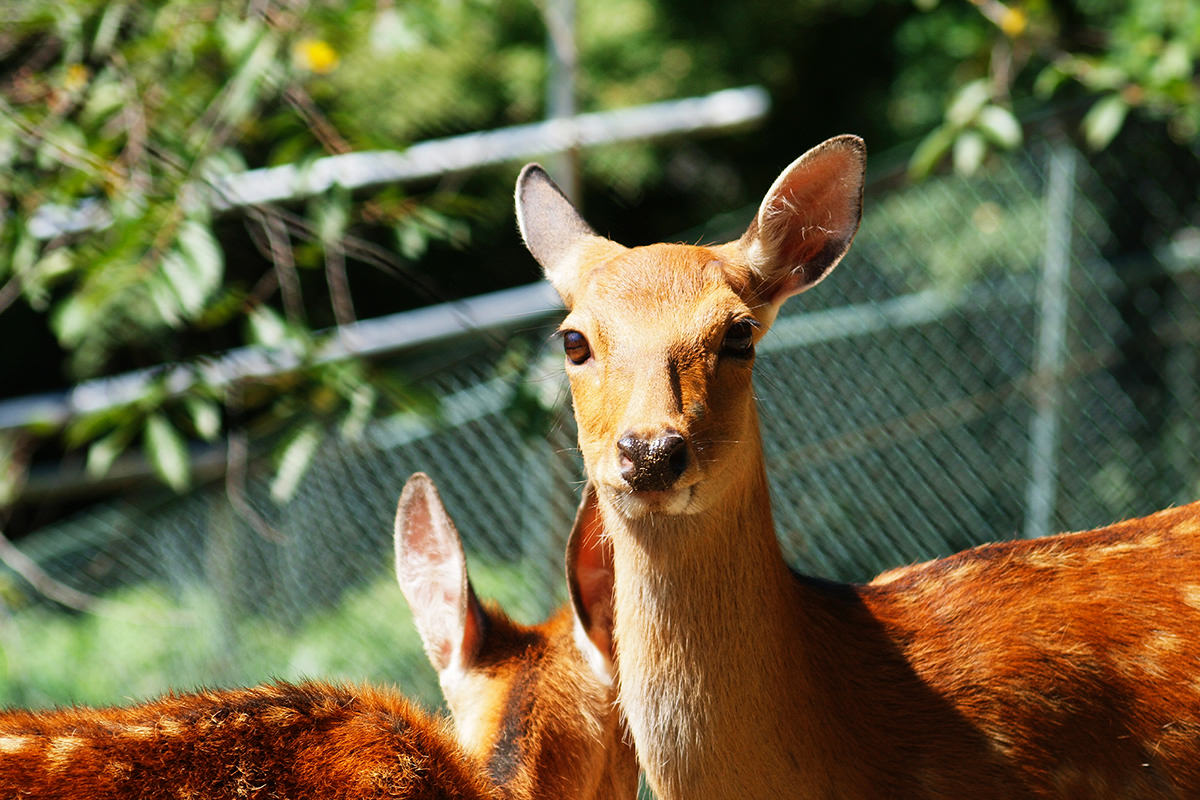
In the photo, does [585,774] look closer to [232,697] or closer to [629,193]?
[232,697]

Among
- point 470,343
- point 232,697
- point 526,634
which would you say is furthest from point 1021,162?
point 232,697

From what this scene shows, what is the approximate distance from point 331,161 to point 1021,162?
2693 mm

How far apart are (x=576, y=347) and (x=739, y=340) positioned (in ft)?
1.13

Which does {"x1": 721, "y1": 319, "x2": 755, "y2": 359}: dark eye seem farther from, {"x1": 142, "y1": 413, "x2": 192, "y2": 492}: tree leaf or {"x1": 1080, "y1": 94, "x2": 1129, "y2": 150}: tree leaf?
{"x1": 1080, "y1": 94, "x2": 1129, "y2": 150}: tree leaf

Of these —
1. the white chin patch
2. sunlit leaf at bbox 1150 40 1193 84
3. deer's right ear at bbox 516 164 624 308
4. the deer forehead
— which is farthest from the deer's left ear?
sunlit leaf at bbox 1150 40 1193 84

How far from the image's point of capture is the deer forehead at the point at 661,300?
2.58m

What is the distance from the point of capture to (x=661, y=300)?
2.65 m

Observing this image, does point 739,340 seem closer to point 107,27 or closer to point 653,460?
point 653,460

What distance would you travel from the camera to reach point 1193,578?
277cm

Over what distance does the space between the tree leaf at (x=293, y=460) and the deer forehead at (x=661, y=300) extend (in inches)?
47.6

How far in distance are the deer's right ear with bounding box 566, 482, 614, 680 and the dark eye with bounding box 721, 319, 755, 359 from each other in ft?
1.63

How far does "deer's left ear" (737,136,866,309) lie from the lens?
2779 mm

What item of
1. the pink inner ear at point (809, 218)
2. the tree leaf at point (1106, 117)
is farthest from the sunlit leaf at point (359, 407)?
the tree leaf at point (1106, 117)

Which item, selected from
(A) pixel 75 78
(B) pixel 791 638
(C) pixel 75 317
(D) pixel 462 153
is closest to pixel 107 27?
(A) pixel 75 78
